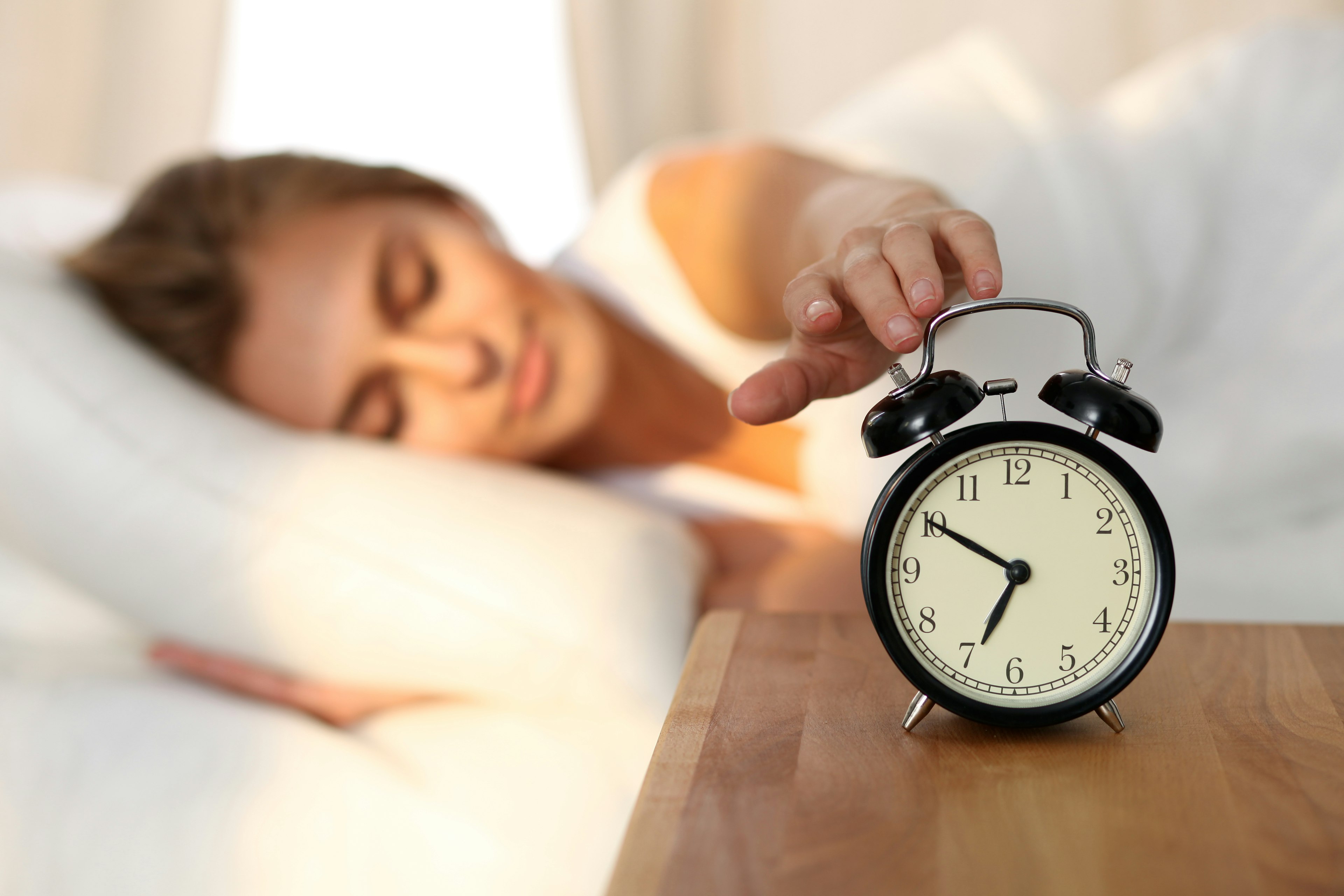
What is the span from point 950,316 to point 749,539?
100 centimetres

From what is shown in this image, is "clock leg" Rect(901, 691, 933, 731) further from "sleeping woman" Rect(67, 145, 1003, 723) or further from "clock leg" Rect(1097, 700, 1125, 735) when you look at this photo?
"sleeping woman" Rect(67, 145, 1003, 723)

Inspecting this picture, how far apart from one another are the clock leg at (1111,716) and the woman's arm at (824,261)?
0.25 metres

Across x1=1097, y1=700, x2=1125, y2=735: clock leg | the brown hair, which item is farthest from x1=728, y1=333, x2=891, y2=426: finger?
the brown hair

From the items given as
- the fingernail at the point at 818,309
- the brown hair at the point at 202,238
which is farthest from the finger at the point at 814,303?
the brown hair at the point at 202,238

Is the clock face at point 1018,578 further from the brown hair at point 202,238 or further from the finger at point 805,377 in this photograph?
the brown hair at point 202,238

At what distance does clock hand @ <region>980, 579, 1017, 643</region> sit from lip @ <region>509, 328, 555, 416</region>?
1.02 metres

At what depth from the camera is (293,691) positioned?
125 cm

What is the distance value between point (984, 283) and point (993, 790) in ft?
0.98

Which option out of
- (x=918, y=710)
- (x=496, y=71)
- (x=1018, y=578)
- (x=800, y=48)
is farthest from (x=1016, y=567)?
(x=496, y=71)

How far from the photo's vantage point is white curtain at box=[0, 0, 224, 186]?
7.22 feet

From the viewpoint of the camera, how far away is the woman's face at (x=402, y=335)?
1460mm

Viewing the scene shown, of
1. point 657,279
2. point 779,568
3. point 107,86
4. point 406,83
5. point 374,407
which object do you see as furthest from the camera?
point 406,83

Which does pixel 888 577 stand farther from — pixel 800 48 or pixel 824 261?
pixel 800 48

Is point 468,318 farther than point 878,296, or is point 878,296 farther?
point 468,318
